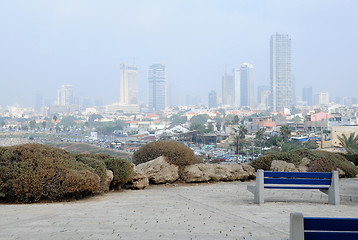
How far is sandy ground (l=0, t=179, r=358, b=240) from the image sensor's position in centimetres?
450

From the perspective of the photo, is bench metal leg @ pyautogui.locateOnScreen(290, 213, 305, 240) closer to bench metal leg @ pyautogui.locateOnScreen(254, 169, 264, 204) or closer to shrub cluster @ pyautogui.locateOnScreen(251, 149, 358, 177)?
bench metal leg @ pyautogui.locateOnScreen(254, 169, 264, 204)

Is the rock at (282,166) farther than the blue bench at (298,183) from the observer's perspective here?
Yes

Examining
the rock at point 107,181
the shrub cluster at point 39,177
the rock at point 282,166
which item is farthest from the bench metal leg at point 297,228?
the rock at point 282,166

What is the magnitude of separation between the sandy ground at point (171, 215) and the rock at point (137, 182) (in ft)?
4.24

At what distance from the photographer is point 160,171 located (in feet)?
35.1

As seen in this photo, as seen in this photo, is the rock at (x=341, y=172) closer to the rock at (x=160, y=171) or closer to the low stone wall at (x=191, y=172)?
the low stone wall at (x=191, y=172)

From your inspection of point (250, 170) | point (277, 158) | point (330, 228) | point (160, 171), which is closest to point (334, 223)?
point (330, 228)

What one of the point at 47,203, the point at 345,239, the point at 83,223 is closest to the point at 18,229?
the point at 83,223

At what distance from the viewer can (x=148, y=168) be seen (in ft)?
34.9

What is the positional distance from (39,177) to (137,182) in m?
3.07

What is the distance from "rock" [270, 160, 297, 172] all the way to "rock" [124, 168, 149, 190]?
3878mm

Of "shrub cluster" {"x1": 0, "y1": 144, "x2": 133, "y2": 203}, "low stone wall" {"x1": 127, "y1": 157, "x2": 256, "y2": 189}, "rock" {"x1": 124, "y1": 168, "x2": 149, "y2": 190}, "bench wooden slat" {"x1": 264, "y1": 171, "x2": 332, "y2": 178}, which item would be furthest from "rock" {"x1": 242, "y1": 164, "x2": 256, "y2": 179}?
"shrub cluster" {"x1": 0, "y1": 144, "x2": 133, "y2": 203}

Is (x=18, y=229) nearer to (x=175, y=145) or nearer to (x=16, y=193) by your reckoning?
(x=16, y=193)

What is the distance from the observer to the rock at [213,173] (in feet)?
35.5
